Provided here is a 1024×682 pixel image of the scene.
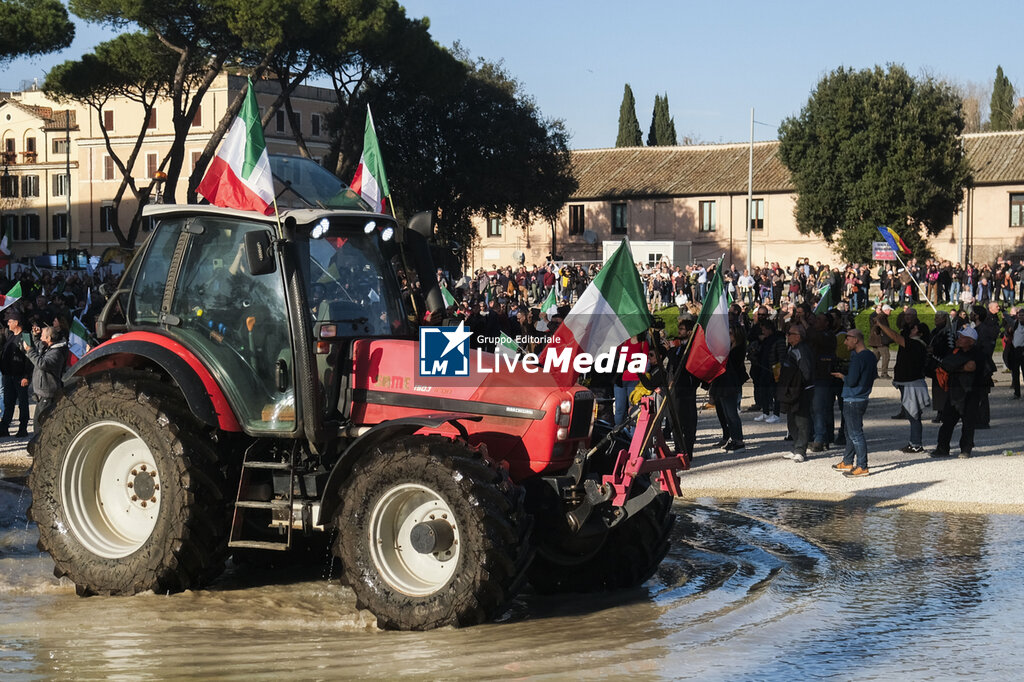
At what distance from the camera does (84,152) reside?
73.4 m

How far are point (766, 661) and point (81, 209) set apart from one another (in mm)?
73328

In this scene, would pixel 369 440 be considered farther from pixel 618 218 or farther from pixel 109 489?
pixel 618 218

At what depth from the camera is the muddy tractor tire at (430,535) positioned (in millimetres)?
7219

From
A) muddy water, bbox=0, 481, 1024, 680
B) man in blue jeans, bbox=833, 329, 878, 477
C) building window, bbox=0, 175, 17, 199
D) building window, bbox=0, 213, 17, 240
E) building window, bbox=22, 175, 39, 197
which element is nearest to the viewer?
muddy water, bbox=0, 481, 1024, 680

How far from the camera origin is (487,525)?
7180mm

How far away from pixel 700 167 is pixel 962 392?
5359 centimetres

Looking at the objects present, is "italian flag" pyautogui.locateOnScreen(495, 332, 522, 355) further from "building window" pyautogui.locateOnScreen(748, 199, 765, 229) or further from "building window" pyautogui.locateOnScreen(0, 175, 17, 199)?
"building window" pyautogui.locateOnScreen(0, 175, 17, 199)

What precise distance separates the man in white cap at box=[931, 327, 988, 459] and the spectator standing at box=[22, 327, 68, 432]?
1102 cm

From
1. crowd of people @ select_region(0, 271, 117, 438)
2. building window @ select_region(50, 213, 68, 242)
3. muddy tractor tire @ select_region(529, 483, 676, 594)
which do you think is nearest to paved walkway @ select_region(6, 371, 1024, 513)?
crowd of people @ select_region(0, 271, 117, 438)

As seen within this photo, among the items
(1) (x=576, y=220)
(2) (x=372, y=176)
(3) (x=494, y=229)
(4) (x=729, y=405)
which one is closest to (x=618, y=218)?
(1) (x=576, y=220)

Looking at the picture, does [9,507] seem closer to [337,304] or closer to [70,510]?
[70,510]

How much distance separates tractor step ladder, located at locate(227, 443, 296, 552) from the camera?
317 inches

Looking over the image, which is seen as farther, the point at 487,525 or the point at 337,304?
the point at 337,304

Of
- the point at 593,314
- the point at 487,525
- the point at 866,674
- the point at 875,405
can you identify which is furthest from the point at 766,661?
the point at 875,405
